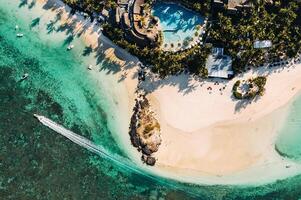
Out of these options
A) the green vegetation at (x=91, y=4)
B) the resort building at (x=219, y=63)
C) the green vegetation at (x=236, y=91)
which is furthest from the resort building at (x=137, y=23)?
the green vegetation at (x=236, y=91)

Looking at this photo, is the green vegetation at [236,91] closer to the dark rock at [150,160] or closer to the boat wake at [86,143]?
the dark rock at [150,160]

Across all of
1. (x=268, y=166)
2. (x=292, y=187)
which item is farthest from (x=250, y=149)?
(x=292, y=187)

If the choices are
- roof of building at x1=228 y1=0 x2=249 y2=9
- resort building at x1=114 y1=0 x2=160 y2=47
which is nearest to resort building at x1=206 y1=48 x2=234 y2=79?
roof of building at x1=228 y1=0 x2=249 y2=9

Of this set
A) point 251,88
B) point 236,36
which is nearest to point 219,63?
point 236,36

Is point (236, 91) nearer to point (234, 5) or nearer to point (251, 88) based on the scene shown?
point (251, 88)

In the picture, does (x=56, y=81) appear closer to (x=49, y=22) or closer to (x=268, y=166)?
(x=49, y=22)

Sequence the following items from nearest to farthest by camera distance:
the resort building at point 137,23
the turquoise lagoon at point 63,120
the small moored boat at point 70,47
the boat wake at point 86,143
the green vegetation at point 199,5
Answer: the resort building at point 137,23
the green vegetation at point 199,5
the turquoise lagoon at point 63,120
the boat wake at point 86,143
the small moored boat at point 70,47

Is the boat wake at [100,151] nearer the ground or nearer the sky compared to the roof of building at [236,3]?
nearer the ground
